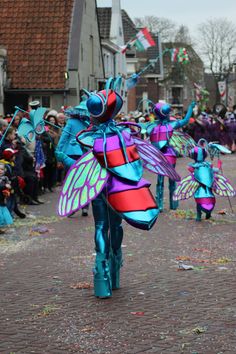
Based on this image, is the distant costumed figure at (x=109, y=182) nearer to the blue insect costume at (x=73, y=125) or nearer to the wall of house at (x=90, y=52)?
the blue insect costume at (x=73, y=125)

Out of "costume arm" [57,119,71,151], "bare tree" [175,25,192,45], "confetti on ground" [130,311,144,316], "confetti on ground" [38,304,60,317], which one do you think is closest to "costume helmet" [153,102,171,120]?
"costume arm" [57,119,71,151]

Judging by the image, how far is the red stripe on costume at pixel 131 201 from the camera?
6.16 m

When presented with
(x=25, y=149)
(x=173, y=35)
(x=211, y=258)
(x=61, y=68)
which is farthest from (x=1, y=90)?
(x=173, y=35)

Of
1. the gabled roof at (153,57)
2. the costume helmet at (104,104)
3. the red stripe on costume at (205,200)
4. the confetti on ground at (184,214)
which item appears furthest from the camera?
the gabled roof at (153,57)

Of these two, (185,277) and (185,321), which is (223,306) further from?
(185,277)

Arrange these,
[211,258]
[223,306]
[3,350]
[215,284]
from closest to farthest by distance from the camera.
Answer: [3,350] → [223,306] → [215,284] → [211,258]

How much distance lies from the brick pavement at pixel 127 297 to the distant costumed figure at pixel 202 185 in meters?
0.85

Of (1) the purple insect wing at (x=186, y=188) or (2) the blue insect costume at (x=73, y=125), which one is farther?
(1) the purple insect wing at (x=186, y=188)

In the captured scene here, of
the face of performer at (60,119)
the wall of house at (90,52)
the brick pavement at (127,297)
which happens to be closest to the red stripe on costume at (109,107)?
the brick pavement at (127,297)

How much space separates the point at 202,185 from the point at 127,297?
5196 millimetres

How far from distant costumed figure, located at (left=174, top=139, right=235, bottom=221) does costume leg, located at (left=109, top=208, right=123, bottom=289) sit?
15.3 ft

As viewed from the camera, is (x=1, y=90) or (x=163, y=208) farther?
(x=1, y=90)

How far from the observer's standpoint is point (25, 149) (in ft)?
45.6

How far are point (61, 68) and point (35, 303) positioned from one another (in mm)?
20726
